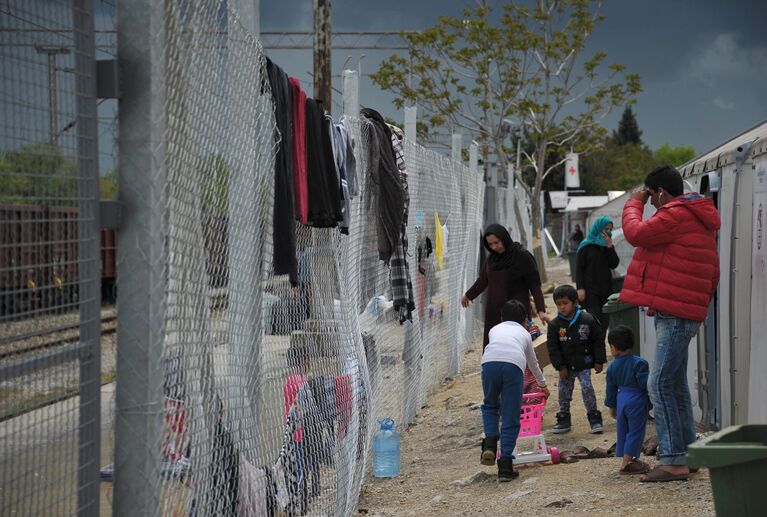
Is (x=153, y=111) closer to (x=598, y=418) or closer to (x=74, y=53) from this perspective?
(x=74, y=53)

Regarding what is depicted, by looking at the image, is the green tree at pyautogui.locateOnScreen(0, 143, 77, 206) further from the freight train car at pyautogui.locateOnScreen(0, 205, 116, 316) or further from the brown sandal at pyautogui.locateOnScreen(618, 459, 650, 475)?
the brown sandal at pyautogui.locateOnScreen(618, 459, 650, 475)

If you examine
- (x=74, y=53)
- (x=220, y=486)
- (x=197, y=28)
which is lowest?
(x=220, y=486)

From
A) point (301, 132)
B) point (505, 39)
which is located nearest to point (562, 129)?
point (505, 39)

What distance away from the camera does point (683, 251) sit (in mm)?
6129

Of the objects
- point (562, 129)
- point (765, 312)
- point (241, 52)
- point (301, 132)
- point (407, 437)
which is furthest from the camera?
point (562, 129)

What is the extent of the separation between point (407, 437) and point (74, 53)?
682cm

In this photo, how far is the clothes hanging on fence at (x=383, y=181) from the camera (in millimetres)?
7332

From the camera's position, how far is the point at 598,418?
832cm

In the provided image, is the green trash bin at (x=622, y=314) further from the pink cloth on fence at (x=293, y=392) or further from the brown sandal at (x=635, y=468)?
the pink cloth on fence at (x=293, y=392)

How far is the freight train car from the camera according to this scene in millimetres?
2389

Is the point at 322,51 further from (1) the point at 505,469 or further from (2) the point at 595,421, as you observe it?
(1) the point at 505,469

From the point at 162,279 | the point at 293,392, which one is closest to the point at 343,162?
the point at 293,392

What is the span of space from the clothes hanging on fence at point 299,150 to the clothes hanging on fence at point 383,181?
6.76ft

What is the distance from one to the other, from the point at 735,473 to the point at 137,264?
230 cm
